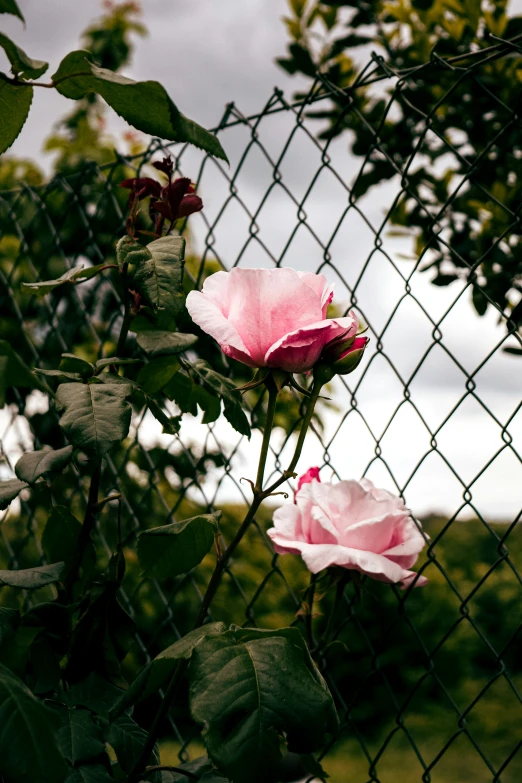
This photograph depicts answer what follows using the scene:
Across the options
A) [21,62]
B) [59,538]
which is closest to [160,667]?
[59,538]

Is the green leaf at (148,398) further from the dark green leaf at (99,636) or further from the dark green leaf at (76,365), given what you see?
the dark green leaf at (99,636)

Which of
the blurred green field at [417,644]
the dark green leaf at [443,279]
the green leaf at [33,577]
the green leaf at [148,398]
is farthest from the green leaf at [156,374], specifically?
the blurred green field at [417,644]

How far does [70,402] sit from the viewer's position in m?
0.72

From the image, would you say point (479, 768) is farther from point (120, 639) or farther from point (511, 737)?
Result: point (120, 639)

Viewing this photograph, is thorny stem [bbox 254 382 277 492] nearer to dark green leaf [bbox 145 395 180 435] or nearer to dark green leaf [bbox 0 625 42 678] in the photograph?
dark green leaf [bbox 145 395 180 435]

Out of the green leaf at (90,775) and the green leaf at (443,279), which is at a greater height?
the green leaf at (443,279)

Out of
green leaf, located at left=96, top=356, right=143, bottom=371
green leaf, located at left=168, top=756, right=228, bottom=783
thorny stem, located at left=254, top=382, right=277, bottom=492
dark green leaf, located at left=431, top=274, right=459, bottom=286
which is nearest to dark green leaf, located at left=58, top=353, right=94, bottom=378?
green leaf, located at left=96, top=356, right=143, bottom=371

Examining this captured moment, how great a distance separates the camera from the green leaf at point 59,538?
0.88 m

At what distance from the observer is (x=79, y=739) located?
2.32ft

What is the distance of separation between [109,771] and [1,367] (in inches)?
17.9

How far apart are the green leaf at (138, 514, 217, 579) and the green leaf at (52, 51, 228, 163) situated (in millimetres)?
361

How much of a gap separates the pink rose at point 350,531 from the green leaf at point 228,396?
119 mm

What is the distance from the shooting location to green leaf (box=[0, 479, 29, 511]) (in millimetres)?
792

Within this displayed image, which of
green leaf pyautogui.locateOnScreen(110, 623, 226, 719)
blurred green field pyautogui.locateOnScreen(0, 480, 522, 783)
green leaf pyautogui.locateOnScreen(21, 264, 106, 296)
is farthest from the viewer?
blurred green field pyautogui.locateOnScreen(0, 480, 522, 783)
